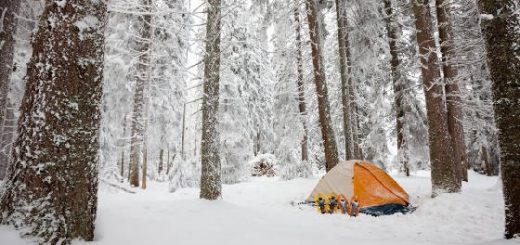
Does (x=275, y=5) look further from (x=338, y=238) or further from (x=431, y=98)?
(x=338, y=238)

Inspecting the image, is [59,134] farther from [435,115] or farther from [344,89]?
[344,89]

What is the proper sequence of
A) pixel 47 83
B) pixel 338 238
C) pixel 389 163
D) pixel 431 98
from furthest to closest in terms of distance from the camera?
1. pixel 389 163
2. pixel 431 98
3. pixel 338 238
4. pixel 47 83

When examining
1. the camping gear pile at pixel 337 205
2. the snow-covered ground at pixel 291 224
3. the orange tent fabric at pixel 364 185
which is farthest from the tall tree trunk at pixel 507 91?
the orange tent fabric at pixel 364 185

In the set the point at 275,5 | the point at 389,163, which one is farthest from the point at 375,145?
the point at 275,5

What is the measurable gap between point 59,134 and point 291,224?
4892 millimetres

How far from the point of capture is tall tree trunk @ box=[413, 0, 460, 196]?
8234 mm

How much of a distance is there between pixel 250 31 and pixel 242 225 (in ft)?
54.5

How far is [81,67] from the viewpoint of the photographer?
347 cm

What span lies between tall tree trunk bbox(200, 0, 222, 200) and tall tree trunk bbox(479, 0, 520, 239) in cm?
548

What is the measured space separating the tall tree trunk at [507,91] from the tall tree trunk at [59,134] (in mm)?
5061

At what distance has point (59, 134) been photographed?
3279 millimetres

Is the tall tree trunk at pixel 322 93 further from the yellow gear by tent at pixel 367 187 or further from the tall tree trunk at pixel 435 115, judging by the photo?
the tall tree trunk at pixel 435 115

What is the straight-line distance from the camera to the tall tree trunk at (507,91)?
13.4 ft

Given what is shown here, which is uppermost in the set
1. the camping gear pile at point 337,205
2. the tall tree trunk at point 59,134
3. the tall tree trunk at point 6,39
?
the tall tree trunk at point 6,39
